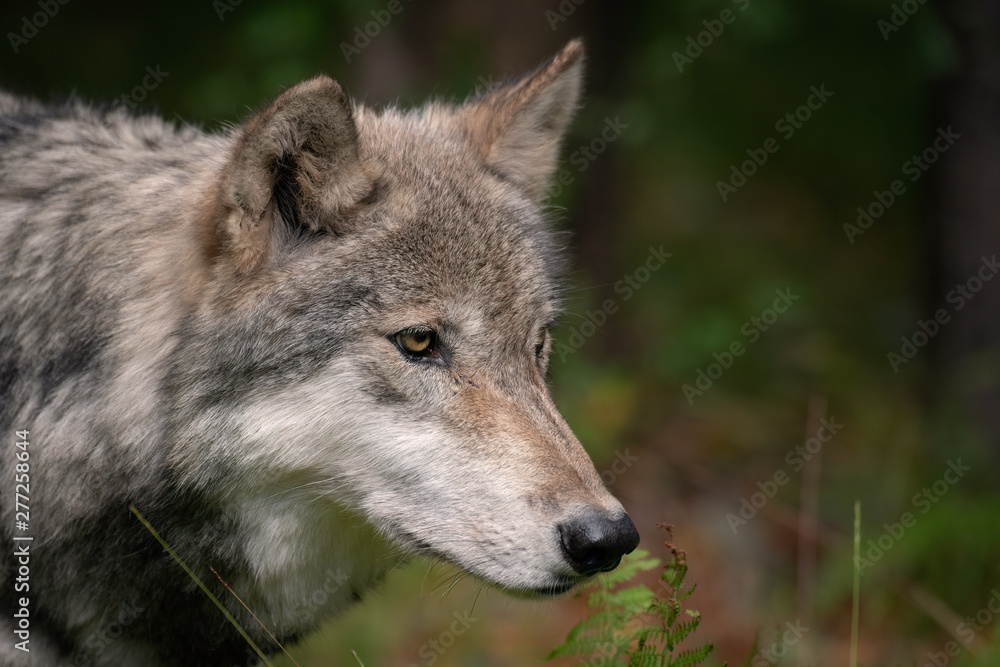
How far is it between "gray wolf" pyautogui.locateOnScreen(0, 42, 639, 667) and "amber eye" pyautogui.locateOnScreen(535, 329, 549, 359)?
0.09 meters

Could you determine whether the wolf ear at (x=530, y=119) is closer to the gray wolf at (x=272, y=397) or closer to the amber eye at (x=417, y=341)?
the gray wolf at (x=272, y=397)

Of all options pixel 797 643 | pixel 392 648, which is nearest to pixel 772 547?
pixel 797 643

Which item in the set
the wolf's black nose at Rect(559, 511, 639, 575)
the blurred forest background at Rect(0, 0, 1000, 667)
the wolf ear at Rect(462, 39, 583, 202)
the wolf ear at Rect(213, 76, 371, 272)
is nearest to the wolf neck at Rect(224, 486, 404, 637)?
the wolf's black nose at Rect(559, 511, 639, 575)

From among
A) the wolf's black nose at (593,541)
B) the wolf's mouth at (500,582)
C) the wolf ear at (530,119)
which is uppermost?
the wolf ear at (530,119)

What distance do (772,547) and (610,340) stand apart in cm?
250

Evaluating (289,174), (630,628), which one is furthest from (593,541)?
(289,174)

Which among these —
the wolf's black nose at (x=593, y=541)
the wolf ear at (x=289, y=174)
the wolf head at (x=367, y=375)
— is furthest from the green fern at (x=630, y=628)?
the wolf ear at (x=289, y=174)

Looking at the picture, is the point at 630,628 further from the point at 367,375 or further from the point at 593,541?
the point at 367,375

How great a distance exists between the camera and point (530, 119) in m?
3.87

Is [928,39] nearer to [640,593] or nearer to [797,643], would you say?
[797,643]

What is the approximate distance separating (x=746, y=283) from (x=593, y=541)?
25.2ft

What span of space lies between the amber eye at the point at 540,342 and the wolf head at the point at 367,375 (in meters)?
0.25

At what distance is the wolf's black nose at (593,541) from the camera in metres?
2.77

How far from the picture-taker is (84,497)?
3.10 metres
